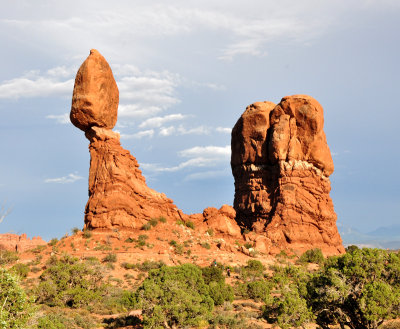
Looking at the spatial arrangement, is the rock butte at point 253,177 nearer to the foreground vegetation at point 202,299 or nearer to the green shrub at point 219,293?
the foreground vegetation at point 202,299

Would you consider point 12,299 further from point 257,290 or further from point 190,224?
point 190,224

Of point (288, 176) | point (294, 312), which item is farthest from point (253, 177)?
point (294, 312)

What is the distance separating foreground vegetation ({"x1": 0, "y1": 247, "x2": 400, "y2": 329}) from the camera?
16906 millimetres

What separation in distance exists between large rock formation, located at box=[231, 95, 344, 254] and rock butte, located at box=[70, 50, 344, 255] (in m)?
0.09

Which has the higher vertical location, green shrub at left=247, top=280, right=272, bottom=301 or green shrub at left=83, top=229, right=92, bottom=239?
green shrub at left=83, top=229, right=92, bottom=239

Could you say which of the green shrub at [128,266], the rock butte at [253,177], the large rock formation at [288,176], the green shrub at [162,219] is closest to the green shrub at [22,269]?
the green shrub at [128,266]

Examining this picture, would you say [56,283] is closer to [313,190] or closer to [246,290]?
[246,290]

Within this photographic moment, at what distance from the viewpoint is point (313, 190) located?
4756 centimetres

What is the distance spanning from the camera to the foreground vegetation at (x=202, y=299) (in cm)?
1691

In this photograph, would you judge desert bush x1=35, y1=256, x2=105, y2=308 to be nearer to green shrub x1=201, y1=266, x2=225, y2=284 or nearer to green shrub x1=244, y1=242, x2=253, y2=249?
green shrub x1=201, y1=266, x2=225, y2=284

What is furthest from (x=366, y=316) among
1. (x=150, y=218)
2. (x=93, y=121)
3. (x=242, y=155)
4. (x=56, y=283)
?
(x=242, y=155)

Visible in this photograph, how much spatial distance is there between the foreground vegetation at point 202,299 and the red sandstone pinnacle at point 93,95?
48.6 ft

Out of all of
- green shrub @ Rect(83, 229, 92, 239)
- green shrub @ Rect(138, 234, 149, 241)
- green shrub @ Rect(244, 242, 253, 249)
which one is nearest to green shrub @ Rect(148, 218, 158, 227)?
green shrub @ Rect(138, 234, 149, 241)

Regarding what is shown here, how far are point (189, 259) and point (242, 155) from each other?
52.5ft
